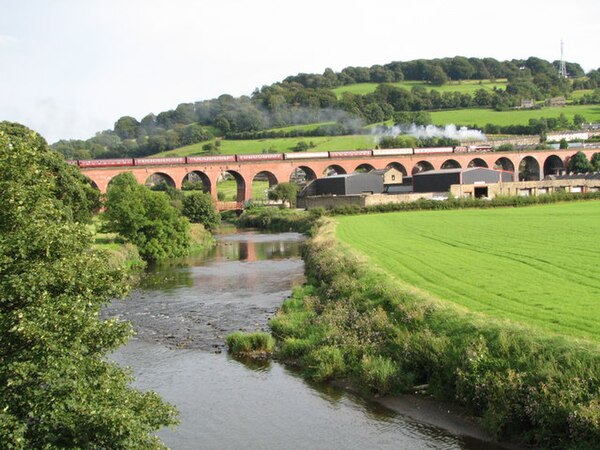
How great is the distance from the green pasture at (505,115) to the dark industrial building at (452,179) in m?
72.4

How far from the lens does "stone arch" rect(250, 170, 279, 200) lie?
8962 centimetres

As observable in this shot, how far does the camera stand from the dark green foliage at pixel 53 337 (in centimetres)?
944

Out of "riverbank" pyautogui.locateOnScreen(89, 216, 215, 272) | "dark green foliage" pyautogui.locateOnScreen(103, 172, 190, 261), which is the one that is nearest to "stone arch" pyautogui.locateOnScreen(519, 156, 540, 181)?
"riverbank" pyautogui.locateOnScreen(89, 216, 215, 272)

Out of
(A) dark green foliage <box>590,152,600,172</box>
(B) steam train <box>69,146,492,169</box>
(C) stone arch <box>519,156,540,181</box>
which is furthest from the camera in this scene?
(C) stone arch <box>519,156,540,181</box>

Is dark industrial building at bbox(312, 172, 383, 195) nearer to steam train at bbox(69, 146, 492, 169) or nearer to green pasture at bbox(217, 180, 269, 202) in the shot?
steam train at bbox(69, 146, 492, 169)

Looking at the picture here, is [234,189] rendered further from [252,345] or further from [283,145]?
[252,345]

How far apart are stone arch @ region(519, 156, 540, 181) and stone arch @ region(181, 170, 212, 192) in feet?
160

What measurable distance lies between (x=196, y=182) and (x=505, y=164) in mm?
47678

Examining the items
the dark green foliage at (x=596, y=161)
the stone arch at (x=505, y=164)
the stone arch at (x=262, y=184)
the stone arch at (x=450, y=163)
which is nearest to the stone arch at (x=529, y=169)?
the stone arch at (x=505, y=164)

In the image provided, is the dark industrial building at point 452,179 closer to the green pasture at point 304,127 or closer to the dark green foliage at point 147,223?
the dark green foliage at point 147,223

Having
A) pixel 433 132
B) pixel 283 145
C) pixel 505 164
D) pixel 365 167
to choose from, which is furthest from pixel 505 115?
pixel 365 167

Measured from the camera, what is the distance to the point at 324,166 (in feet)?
300

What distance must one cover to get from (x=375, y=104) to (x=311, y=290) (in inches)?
5784

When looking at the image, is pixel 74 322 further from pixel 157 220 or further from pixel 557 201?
pixel 557 201
